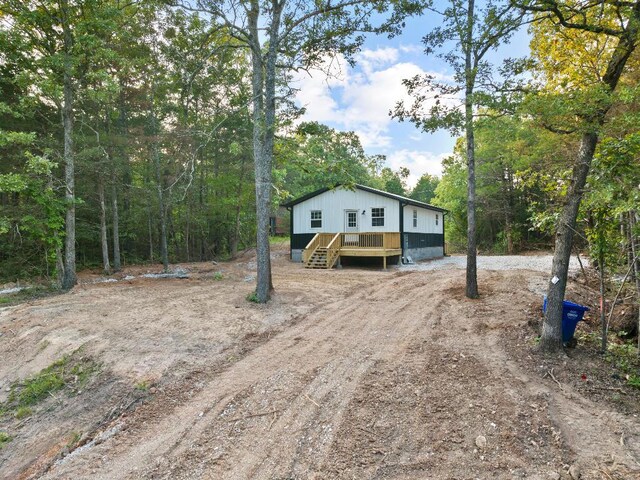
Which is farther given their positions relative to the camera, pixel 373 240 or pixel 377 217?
pixel 377 217

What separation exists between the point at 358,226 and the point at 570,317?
12521mm

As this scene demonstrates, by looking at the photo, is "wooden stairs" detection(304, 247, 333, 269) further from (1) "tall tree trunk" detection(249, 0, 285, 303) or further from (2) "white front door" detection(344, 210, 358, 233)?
(1) "tall tree trunk" detection(249, 0, 285, 303)

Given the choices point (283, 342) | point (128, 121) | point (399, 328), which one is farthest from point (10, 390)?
point (128, 121)

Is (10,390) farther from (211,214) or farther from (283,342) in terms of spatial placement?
(211,214)

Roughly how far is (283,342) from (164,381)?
5.93 ft

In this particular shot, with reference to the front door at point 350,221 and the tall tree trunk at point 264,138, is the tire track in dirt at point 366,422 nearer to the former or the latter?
the tall tree trunk at point 264,138

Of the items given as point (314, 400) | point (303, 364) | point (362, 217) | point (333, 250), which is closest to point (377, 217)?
point (362, 217)

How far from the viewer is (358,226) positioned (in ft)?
55.5

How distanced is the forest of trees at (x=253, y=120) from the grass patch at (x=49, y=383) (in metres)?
3.64

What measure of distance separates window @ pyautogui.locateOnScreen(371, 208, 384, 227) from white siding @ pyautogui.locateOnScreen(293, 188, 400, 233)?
0.15 meters

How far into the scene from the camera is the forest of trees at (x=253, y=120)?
167 inches

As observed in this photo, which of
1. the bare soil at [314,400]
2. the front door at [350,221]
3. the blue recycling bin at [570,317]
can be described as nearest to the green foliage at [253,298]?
the bare soil at [314,400]

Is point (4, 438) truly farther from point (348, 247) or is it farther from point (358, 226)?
point (358, 226)

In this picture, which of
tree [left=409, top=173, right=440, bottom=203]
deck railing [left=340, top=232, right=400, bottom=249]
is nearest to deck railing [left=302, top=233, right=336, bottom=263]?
deck railing [left=340, top=232, right=400, bottom=249]
